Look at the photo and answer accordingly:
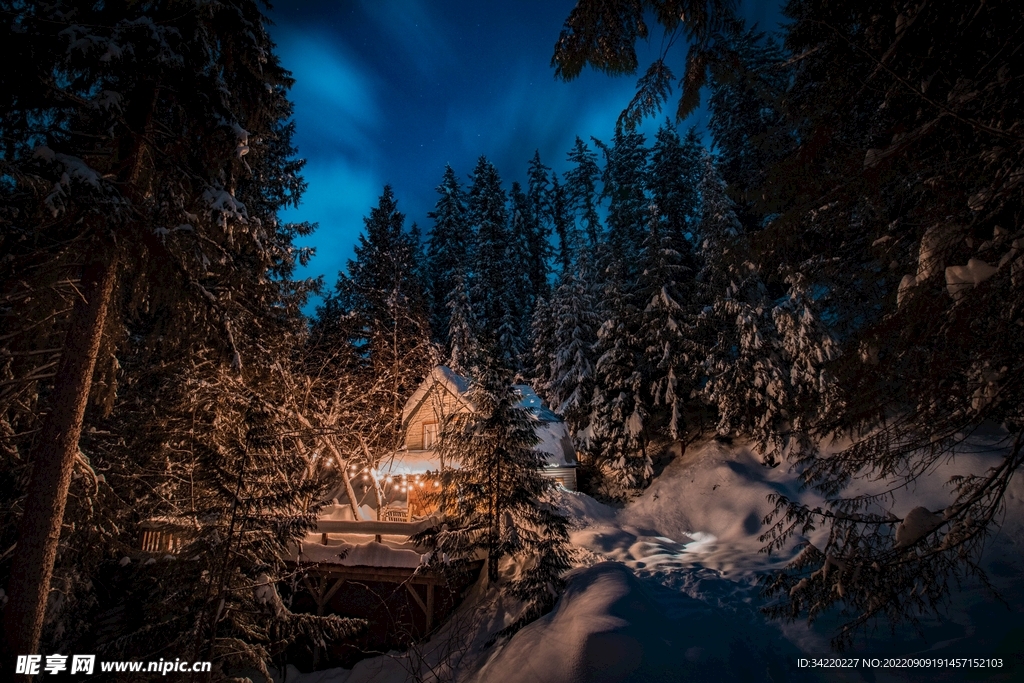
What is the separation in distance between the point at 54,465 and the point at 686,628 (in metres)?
8.55

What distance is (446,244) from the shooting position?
3784 centimetres

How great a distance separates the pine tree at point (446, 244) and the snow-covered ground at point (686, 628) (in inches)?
924

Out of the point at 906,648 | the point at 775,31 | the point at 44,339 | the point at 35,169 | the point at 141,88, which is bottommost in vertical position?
the point at 906,648

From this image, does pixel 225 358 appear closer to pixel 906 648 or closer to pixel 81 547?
pixel 81 547

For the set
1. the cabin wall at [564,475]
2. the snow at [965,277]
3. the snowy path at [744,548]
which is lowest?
the snowy path at [744,548]

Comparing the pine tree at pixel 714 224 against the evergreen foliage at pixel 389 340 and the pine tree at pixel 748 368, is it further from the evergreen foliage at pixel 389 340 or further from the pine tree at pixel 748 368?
the evergreen foliage at pixel 389 340

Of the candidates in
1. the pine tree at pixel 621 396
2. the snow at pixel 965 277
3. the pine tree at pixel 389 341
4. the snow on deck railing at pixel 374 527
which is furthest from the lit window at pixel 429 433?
the snow at pixel 965 277

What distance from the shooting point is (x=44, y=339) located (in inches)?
252

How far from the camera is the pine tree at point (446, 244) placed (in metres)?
34.0

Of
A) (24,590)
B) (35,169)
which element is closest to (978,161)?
(35,169)

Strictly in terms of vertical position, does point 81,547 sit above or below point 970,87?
below

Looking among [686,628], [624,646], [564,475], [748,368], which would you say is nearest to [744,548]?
[686,628]

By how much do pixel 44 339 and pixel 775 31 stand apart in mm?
10768

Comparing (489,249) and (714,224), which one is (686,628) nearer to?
(714,224)
